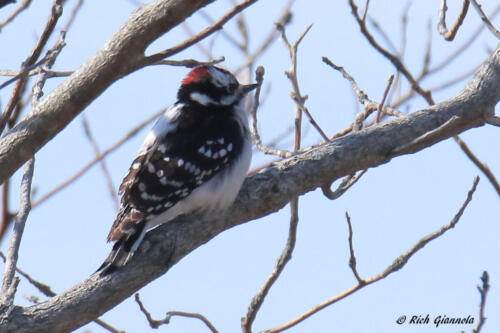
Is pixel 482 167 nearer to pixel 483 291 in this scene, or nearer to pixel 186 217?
pixel 483 291

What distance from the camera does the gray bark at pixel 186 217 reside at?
2848 mm

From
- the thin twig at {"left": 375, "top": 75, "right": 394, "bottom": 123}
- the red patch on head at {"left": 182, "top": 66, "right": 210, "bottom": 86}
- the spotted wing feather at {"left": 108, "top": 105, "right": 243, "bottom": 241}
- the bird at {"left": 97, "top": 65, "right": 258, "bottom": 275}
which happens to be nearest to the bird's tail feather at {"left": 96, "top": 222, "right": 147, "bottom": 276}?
the bird at {"left": 97, "top": 65, "right": 258, "bottom": 275}

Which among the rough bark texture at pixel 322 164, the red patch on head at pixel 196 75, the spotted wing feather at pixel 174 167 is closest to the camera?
the rough bark texture at pixel 322 164

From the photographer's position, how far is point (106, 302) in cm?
337

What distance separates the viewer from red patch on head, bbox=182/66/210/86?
18.0 feet

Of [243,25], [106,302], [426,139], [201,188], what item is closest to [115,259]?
[106,302]

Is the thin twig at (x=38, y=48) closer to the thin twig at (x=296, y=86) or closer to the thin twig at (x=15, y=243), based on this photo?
the thin twig at (x=15, y=243)

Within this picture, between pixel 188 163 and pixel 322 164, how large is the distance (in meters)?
0.94

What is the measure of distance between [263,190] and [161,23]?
151 centimetres

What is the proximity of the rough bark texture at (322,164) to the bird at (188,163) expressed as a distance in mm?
133

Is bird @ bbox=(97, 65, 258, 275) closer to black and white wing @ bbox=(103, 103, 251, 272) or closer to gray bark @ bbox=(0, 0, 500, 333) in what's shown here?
black and white wing @ bbox=(103, 103, 251, 272)

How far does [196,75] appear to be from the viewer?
5523 millimetres

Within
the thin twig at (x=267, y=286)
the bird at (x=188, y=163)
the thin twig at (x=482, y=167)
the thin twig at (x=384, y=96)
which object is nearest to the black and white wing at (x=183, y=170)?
the bird at (x=188, y=163)

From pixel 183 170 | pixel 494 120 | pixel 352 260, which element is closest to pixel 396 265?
pixel 352 260
